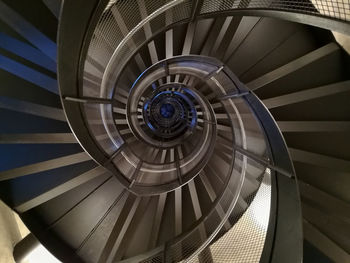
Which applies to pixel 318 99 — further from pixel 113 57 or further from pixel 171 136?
pixel 171 136

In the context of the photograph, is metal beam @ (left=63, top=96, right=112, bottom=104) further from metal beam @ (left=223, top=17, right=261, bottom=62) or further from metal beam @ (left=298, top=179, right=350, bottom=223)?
metal beam @ (left=298, top=179, right=350, bottom=223)

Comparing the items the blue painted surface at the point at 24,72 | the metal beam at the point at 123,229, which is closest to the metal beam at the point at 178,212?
the metal beam at the point at 123,229

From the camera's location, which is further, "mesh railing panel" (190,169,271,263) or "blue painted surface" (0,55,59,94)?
"blue painted surface" (0,55,59,94)

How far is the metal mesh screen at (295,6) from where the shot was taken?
1.80m

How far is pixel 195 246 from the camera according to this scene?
3193 mm

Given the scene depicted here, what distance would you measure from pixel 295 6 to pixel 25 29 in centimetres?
329

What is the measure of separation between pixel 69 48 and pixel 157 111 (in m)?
8.43

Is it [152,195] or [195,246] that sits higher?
[152,195]

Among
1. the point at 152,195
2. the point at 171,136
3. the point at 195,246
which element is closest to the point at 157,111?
the point at 171,136

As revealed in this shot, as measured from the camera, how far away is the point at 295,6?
7.00 ft

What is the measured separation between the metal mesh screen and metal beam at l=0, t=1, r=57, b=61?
2229 mm

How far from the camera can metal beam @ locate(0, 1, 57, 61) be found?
8.59 ft

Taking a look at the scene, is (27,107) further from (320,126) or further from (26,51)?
(320,126)

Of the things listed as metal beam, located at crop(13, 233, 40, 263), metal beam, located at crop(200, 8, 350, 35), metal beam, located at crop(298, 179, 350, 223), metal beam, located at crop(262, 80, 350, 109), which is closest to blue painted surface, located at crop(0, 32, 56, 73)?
metal beam, located at crop(200, 8, 350, 35)
